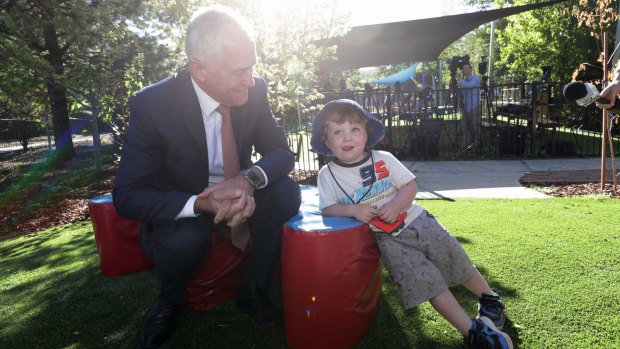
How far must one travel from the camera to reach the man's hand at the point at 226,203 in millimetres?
1993

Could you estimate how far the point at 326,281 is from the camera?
6.30 ft

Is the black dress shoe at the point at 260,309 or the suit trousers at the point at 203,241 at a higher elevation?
the suit trousers at the point at 203,241

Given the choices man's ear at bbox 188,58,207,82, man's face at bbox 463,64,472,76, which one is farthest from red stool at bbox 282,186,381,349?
man's face at bbox 463,64,472,76

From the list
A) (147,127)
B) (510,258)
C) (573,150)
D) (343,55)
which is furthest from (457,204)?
(343,55)

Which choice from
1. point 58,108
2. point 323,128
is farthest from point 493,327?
point 58,108

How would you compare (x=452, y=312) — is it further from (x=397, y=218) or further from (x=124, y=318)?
(x=124, y=318)

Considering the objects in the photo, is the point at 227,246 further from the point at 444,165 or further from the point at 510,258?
the point at 444,165

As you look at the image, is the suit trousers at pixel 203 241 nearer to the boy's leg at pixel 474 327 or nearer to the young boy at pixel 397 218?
the young boy at pixel 397 218

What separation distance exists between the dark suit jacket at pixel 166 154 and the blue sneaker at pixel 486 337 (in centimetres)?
131

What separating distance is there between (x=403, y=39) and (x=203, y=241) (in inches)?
619

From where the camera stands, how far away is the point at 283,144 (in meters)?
2.69

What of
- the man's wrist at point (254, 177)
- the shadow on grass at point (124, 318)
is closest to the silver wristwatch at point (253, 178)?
the man's wrist at point (254, 177)

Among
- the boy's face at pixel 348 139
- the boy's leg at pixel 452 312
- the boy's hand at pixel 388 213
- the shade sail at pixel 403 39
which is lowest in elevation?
the boy's leg at pixel 452 312

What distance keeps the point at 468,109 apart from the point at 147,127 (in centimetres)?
893
